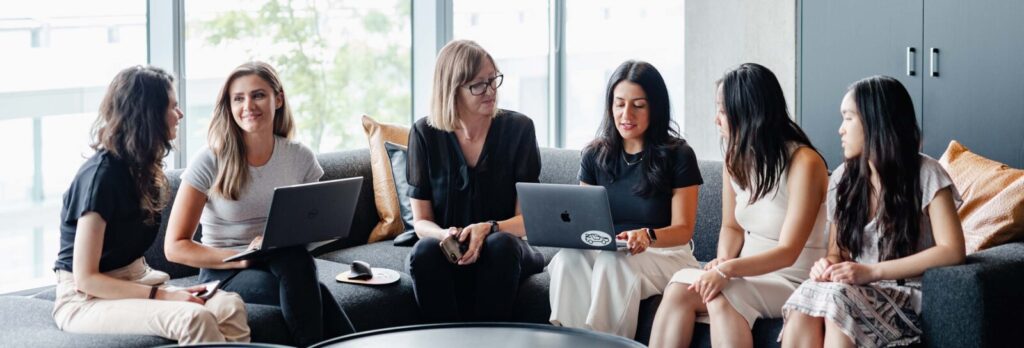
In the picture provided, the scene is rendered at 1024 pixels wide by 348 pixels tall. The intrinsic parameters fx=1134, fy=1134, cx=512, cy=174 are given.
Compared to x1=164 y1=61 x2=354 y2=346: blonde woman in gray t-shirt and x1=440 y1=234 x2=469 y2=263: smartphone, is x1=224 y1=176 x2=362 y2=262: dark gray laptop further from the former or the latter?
x1=440 y1=234 x2=469 y2=263: smartphone

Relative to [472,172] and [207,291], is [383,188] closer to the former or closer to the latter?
[472,172]

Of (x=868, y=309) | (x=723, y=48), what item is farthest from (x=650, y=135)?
(x=723, y=48)

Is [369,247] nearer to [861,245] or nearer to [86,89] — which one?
[86,89]

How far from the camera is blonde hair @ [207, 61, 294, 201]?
10.3 ft

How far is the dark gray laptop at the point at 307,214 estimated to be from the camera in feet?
9.47

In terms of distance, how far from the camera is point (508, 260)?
3240 millimetres

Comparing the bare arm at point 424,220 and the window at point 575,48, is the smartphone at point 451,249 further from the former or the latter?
the window at point 575,48

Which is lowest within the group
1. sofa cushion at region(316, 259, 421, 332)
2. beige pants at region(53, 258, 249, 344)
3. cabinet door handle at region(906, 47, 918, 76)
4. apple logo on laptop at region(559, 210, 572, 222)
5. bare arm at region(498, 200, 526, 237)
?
sofa cushion at region(316, 259, 421, 332)

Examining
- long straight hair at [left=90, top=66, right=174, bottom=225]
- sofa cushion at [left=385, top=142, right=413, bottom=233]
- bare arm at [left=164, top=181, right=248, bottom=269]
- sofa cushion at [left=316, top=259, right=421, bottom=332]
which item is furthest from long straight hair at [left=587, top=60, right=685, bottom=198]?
long straight hair at [left=90, top=66, right=174, bottom=225]

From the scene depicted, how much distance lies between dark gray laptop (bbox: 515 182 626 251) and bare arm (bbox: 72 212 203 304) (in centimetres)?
105

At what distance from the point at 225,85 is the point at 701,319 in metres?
1.47

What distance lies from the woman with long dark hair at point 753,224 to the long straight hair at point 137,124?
136 cm

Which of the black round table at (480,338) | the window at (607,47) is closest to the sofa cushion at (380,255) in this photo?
the black round table at (480,338)

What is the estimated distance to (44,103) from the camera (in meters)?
3.74
